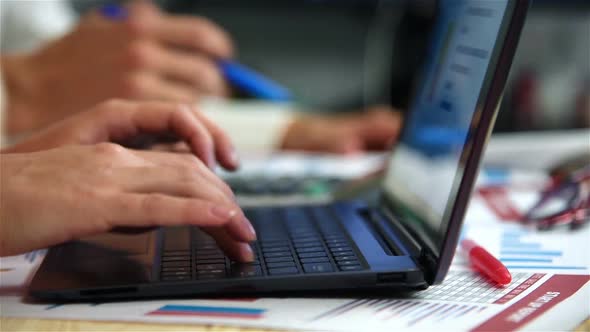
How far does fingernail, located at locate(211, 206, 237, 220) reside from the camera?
408mm

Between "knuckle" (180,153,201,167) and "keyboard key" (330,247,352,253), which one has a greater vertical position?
"knuckle" (180,153,201,167)

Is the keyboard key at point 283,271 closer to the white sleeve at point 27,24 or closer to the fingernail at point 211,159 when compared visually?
the fingernail at point 211,159

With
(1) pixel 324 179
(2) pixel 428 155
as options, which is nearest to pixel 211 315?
(2) pixel 428 155

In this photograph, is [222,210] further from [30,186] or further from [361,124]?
[361,124]

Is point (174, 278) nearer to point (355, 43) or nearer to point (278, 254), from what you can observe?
point (278, 254)

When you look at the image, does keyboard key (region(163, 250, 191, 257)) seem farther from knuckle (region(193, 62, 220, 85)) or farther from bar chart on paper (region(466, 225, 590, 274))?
knuckle (region(193, 62, 220, 85))

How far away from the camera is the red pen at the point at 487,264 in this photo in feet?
1.46

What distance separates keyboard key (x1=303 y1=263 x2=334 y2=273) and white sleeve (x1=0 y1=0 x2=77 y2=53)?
3.64 feet

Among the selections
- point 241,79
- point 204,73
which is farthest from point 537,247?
point 241,79

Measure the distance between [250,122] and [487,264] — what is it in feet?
2.15

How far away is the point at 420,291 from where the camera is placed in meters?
0.43

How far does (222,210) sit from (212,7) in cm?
143

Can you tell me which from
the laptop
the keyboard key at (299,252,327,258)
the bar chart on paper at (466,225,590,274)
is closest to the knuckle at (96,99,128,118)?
the laptop

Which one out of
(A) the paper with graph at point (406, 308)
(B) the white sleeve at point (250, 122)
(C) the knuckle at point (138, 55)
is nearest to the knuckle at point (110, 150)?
(A) the paper with graph at point (406, 308)
